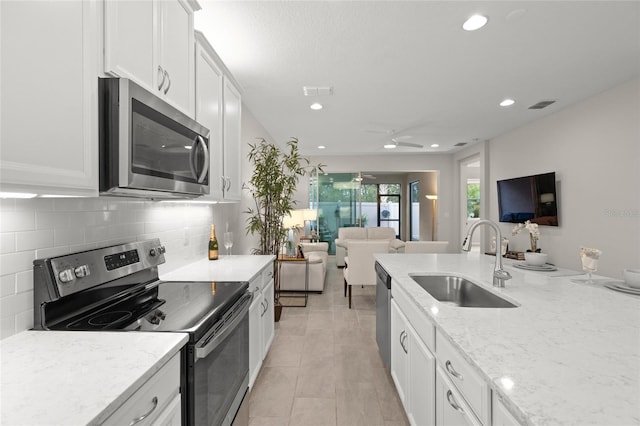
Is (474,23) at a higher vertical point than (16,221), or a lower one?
higher

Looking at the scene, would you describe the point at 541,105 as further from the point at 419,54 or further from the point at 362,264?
the point at 362,264

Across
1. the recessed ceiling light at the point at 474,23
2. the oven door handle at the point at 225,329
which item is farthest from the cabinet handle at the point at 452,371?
the recessed ceiling light at the point at 474,23

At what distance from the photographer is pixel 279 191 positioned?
3402mm

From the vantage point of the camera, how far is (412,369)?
1.65 m

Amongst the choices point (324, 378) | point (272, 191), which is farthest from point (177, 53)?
point (324, 378)

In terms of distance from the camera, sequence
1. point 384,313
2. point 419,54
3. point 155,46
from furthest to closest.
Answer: point 419,54 → point 384,313 → point 155,46

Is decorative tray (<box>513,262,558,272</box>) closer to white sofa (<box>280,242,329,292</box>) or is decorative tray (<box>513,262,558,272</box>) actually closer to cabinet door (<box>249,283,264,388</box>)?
cabinet door (<box>249,283,264,388</box>)

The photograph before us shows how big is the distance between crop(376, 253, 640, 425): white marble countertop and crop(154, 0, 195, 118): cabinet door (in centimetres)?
160

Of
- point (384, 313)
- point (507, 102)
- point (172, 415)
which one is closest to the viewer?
point (172, 415)

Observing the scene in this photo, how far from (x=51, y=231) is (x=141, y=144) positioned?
0.50m

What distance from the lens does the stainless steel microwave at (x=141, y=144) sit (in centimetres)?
107

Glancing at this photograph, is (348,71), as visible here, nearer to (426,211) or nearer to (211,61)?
(211,61)

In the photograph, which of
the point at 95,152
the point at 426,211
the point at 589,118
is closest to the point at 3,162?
the point at 95,152

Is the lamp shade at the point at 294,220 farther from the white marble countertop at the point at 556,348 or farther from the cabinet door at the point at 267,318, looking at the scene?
the white marble countertop at the point at 556,348
